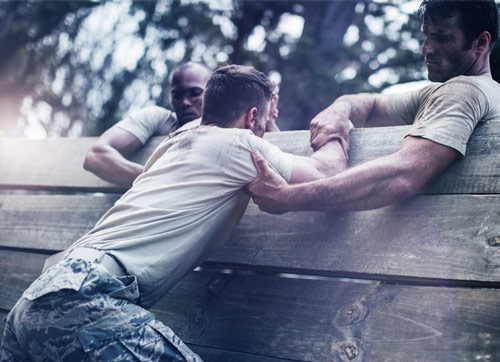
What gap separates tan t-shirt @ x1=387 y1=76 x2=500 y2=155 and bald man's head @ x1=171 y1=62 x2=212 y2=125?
1.52 meters

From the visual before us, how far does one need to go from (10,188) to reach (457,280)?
2750 mm

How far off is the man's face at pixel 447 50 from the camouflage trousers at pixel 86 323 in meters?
1.65

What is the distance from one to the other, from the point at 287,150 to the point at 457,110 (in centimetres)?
84

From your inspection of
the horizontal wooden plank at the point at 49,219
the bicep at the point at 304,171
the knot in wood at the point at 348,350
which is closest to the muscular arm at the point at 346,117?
the bicep at the point at 304,171

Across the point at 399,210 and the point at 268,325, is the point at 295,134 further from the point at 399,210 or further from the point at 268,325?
the point at 268,325

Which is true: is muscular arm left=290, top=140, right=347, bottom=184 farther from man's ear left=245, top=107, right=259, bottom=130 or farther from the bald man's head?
the bald man's head

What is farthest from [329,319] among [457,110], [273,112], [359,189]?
[273,112]

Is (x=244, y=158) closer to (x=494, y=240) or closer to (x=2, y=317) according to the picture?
(x=494, y=240)

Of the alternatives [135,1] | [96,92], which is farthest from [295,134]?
[96,92]

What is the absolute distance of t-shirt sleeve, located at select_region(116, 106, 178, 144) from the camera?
280 centimetres

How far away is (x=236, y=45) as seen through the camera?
5.60 meters

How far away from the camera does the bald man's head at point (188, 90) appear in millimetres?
3115

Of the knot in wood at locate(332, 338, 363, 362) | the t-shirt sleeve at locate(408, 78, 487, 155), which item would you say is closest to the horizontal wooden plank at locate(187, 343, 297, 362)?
the knot in wood at locate(332, 338, 363, 362)

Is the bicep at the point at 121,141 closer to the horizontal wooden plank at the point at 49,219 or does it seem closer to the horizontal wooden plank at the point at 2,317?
the horizontal wooden plank at the point at 49,219
